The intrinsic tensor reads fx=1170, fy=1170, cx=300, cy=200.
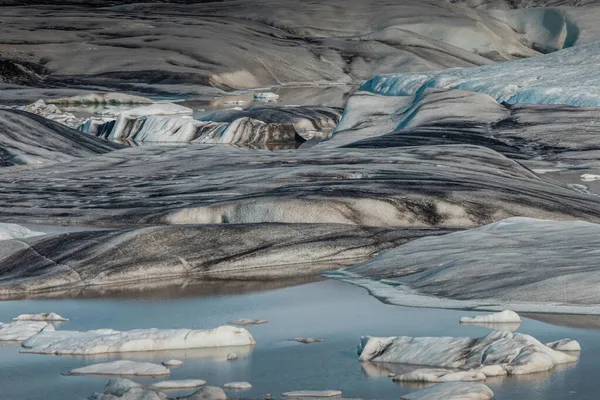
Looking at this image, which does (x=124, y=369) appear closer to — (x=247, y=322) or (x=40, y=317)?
(x=247, y=322)

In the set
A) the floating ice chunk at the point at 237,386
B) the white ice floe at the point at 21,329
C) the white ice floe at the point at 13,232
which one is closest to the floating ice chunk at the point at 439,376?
the floating ice chunk at the point at 237,386

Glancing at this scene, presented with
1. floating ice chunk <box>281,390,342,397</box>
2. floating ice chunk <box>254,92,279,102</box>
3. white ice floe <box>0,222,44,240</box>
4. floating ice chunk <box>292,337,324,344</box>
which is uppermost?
floating ice chunk <box>281,390,342,397</box>

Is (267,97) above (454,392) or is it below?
below

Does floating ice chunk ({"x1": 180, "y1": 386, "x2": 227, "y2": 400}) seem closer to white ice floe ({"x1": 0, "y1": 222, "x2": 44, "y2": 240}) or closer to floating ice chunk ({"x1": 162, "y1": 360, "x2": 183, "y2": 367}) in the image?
floating ice chunk ({"x1": 162, "y1": 360, "x2": 183, "y2": 367})

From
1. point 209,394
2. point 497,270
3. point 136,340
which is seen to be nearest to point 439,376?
point 209,394

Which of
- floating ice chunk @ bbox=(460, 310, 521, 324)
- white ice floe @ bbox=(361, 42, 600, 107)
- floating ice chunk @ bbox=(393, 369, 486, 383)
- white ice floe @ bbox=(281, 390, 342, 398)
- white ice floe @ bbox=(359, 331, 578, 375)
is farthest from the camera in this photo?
white ice floe @ bbox=(361, 42, 600, 107)

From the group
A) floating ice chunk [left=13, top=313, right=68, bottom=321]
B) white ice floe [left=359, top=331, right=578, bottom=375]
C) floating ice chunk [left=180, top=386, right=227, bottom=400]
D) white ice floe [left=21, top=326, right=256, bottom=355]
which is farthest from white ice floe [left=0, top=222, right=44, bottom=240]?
floating ice chunk [left=180, top=386, right=227, bottom=400]

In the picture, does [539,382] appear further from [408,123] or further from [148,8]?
[148,8]
